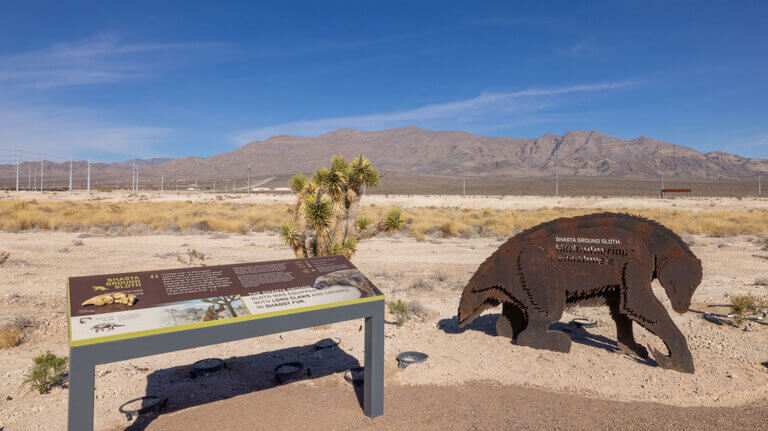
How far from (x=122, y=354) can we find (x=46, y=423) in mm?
2247

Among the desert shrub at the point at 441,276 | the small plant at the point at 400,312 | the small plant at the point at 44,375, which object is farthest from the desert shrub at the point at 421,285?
the small plant at the point at 44,375

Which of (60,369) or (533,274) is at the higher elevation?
(533,274)

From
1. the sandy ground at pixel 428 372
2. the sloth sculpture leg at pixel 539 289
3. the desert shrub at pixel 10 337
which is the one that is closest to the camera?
the sandy ground at pixel 428 372

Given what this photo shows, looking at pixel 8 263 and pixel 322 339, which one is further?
pixel 8 263

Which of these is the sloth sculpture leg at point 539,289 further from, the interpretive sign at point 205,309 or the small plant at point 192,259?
the small plant at point 192,259

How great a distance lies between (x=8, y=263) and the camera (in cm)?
1291

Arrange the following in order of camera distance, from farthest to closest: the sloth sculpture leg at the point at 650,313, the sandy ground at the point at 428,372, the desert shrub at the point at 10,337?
the desert shrub at the point at 10,337, the sloth sculpture leg at the point at 650,313, the sandy ground at the point at 428,372

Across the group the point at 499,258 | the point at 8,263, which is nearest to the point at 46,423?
the point at 499,258

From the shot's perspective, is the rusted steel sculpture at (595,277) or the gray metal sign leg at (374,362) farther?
the rusted steel sculpture at (595,277)

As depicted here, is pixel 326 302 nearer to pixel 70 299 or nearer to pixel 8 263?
pixel 70 299

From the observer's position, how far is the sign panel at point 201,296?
349 centimetres

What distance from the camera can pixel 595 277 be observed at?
600 cm

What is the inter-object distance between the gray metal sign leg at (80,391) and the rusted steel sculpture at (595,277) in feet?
15.1

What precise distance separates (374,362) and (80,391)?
2531mm
